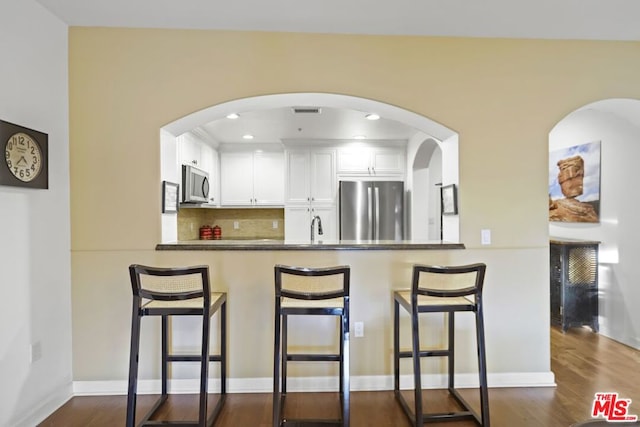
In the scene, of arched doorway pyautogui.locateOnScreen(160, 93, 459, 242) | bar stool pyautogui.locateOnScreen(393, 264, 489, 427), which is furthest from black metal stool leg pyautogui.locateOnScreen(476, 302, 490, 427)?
arched doorway pyautogui.locateOnScreen(160, 93, 459, 242)

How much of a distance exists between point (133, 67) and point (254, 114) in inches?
59.2

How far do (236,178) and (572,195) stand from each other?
4342mm

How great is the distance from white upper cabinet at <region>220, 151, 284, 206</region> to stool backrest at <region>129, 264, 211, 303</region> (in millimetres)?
3172

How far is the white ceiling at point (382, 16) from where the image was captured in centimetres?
216

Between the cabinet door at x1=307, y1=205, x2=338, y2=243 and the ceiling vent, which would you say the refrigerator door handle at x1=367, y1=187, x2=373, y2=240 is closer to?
the cabinet door at x1=307, y1=205, x2=338, y2=243

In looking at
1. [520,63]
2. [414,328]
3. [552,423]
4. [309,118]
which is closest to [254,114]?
[309,118]

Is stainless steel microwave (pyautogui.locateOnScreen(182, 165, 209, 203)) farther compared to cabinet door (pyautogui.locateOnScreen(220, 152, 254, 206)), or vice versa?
cabinet door (pyautogui.locateOnScreen(220, 152, 254, 206))

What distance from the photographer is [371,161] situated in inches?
208

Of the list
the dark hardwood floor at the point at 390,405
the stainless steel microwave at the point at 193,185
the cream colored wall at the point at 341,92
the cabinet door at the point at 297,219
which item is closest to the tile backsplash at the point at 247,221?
the cabinet door at the point at 297,219

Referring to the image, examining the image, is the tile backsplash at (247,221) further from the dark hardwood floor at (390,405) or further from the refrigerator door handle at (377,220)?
the dark hardwood floor at (390,405)

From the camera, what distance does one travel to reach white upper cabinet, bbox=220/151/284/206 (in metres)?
5.30

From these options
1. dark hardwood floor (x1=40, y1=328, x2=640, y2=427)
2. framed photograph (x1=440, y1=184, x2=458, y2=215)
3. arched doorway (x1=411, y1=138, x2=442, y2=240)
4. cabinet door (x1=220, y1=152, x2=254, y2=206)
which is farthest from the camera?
cabinet door (x1=220, y1=152, x2=254, y2=206)

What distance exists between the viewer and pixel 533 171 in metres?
2.59

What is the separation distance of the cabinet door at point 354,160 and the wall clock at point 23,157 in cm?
370
